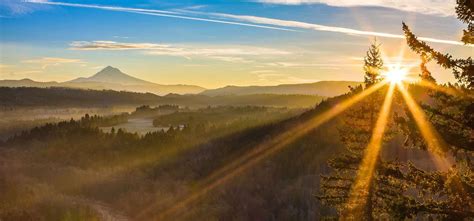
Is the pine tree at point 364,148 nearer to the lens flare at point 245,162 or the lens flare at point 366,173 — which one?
→ the lens flare at point 366,173

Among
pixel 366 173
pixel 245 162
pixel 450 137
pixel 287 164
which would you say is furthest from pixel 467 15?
pixel 245 162

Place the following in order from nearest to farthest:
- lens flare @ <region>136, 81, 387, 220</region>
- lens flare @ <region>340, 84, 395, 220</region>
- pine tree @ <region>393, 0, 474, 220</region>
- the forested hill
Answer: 1. pine tree @ <region>393, 0, 474, 220</region>
2. lens flare @ <region>340, 84, 395, 220</region>
3. the forested hill
4. lens flare @ <region>136, 81, 387, 220</region>

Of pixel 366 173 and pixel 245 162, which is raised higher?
pixel 366 173

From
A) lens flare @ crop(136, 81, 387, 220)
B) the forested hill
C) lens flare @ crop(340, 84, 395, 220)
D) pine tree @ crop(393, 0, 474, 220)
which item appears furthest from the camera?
lens flare @ crop(136, 81, 387, 220)

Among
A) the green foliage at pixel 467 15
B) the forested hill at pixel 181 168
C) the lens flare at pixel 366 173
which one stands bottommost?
the forested hill at pixel 181 168

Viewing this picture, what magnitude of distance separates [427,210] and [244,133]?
500 ft

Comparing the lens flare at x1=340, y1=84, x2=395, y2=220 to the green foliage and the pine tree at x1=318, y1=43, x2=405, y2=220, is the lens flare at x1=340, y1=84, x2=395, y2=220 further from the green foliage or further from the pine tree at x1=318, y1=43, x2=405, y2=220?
the green foliage

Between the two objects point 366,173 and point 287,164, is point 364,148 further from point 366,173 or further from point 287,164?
point 287,164

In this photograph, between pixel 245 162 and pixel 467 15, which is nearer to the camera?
pixel 467 15

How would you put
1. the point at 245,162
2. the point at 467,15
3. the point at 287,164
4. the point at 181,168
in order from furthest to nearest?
1. the point at 181,168
2. the point at 245,162
3. the point at 287,164
4. the point at 467,15

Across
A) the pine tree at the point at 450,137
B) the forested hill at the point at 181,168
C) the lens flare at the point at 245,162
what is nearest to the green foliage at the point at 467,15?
the pine tree at the point at 450,137

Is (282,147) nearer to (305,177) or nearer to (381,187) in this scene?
(305,177)

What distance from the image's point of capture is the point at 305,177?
111 m

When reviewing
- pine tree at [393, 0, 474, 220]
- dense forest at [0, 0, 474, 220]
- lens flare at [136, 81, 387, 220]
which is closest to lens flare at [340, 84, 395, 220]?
dense forest at [0, 0, 474, 220]
